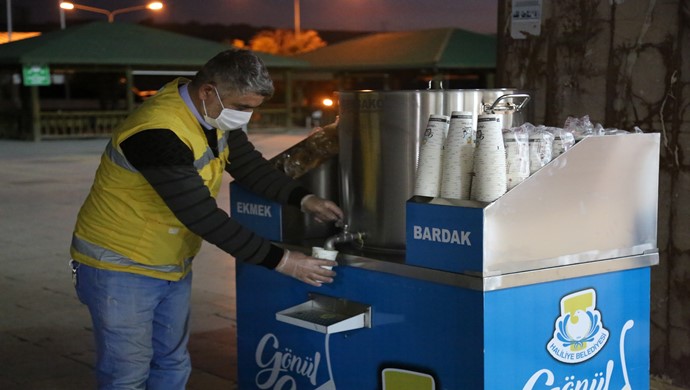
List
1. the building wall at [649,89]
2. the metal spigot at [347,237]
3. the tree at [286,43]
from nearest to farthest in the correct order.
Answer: the metal spigot at [347,237] → the building wall at [649,89] → the tree at [286,43]

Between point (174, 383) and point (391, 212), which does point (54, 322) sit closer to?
point (174, 383)

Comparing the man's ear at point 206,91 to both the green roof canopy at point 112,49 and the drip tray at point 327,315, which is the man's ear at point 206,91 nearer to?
the drip tray at point 327,315

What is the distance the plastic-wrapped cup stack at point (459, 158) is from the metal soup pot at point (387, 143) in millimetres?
297

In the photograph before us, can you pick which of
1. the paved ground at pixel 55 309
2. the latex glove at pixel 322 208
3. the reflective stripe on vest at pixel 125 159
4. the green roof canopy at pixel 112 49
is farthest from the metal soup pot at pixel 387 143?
the green roof canopy at pixel 112 49

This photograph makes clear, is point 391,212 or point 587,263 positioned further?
point 391,212

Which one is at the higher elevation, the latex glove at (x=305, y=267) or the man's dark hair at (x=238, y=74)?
the man's dark hair at (x=238, y=74)

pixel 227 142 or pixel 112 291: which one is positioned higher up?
pixel 227 142

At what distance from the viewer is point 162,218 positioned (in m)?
3.29

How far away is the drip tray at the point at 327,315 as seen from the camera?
10.1 ft

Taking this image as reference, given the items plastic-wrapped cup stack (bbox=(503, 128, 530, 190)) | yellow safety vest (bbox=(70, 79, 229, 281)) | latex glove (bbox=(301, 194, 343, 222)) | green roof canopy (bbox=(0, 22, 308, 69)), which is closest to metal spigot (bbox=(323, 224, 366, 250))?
latex glove (bbox=(301, 194, 343, 222))

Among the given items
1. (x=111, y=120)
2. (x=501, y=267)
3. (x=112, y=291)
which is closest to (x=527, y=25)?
(x=501, y=267)

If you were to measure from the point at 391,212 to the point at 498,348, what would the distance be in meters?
0.68

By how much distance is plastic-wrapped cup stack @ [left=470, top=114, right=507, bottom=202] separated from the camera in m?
2.69

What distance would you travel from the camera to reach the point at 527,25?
453 cm
